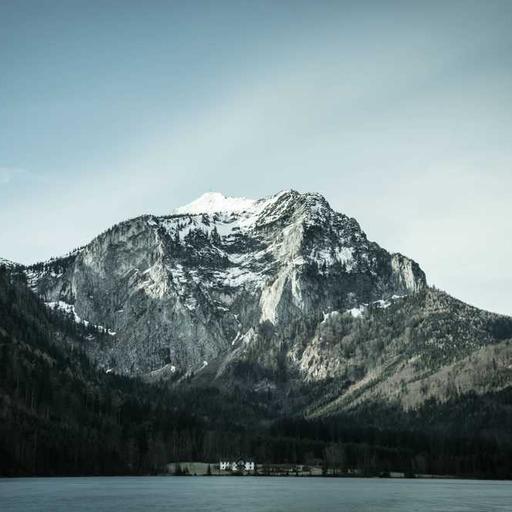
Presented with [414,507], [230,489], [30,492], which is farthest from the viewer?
[230,489]

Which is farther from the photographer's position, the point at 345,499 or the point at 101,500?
the point at 345,499

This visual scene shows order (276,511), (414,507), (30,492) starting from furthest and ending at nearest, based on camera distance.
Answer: (30,492)
(414,507)
(276,511)

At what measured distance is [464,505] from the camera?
5871 inches

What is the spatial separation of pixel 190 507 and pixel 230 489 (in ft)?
191

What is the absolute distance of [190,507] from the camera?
5482 inches

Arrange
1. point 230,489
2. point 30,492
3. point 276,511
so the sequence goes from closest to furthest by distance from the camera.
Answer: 1. point 276,511
2. point 30,492
3. point 230,489

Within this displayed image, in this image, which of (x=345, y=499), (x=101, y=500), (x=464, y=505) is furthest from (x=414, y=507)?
(x=101, y=500)

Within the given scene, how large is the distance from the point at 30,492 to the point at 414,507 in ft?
244

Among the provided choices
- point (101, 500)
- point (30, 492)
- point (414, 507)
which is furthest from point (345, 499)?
point (30, 492)

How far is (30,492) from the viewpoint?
525 feet

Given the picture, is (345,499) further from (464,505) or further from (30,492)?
(30,492)

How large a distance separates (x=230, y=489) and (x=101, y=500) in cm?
5314

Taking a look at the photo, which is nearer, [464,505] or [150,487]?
[464,505]

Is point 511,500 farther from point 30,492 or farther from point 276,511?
point 30,492
